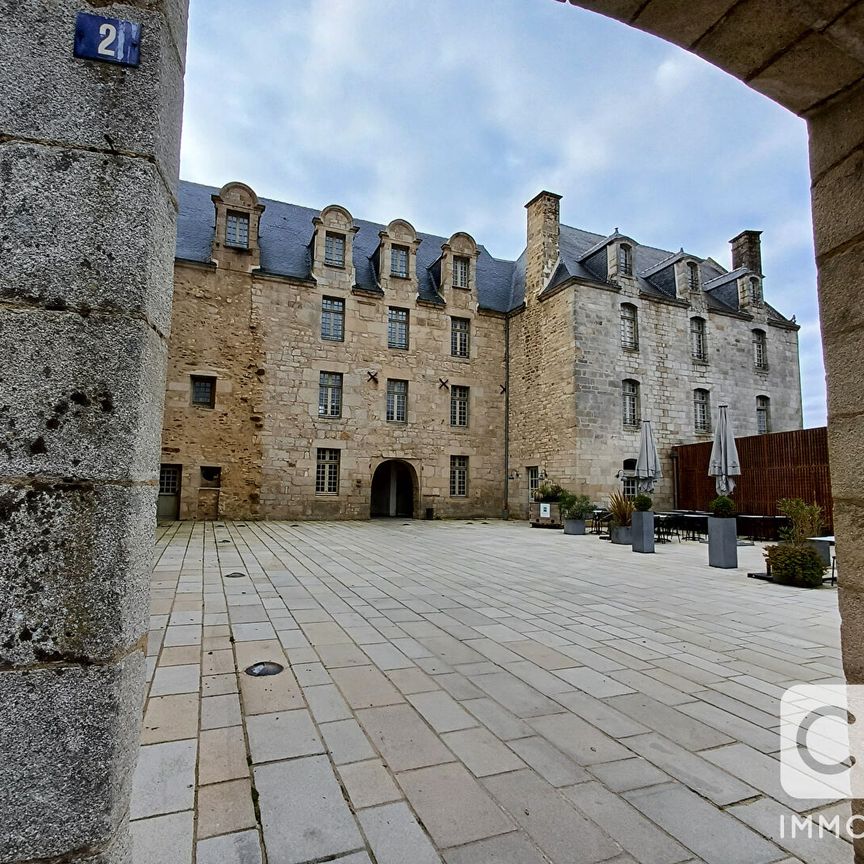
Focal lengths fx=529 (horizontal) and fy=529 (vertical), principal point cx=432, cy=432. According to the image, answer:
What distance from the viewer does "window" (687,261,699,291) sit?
63.2 feet

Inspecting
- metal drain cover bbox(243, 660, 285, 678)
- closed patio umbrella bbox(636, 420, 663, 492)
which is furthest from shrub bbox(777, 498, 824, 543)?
metal drain cover bbox(243, 660, 285, 678)

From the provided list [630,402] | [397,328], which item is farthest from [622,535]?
[397,328]

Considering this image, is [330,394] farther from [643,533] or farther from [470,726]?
[470,726]

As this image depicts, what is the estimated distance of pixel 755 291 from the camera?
67.5 feet

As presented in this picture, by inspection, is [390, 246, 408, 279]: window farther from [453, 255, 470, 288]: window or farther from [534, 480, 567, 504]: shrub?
[534, 480, 567, 504]: shrub

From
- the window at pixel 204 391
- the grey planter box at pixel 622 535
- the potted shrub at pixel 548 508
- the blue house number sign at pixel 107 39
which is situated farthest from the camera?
the potted shrub at pixel 548 508

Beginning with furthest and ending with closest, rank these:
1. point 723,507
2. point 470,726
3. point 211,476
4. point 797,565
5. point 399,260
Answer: point 399,260
point 211,476
point 723,507
point 797,565
point 470,726

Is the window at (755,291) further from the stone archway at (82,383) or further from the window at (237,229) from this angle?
the stone archway at (82,383)

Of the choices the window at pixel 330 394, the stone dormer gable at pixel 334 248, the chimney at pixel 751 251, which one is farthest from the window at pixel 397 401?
the chimney at pixel 751 251

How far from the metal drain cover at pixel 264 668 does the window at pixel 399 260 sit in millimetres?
16643

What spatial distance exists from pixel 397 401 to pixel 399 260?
510 centimetres

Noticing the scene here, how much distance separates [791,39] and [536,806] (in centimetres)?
275

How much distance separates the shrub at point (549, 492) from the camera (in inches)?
623

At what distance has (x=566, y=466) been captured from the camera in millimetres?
16406
